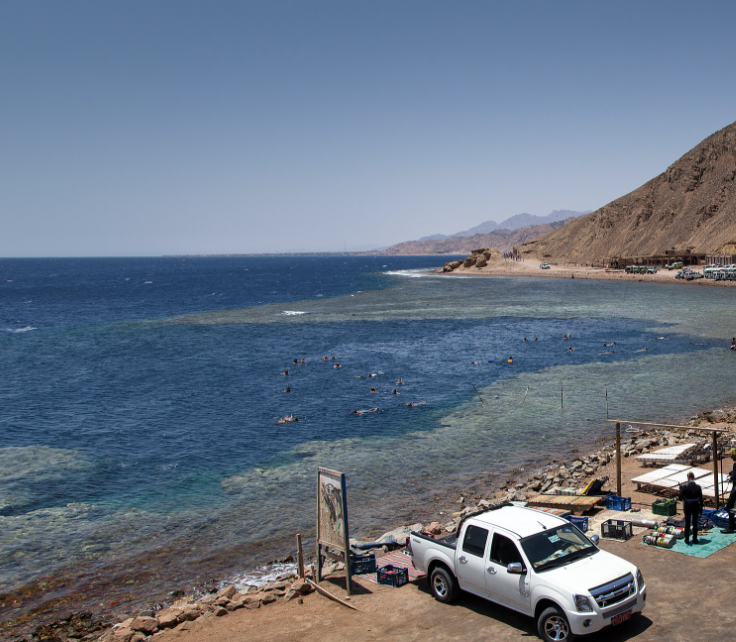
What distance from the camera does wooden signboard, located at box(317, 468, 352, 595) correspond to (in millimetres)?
12680

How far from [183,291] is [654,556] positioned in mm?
135186

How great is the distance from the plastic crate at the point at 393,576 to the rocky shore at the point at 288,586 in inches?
62.4

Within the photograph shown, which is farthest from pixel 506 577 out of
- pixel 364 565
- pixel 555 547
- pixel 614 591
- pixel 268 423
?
pixel 268 423

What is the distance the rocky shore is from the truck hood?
18.8 feet

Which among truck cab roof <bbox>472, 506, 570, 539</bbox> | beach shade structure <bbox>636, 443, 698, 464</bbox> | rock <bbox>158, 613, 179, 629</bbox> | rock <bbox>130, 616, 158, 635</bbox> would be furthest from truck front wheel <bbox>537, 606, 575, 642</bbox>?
beach shade structure <bbox>636, 443, 698, 464</bbox>

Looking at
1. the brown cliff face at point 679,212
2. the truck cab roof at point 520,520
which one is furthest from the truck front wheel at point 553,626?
the brown cliff face at point 679,212

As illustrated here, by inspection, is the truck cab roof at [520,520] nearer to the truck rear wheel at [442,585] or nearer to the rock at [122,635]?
the truck rear wheel at [442,585]

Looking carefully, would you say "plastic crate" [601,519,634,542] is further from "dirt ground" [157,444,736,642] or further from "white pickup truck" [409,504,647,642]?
"white pickup truck" [409,504,647,642]

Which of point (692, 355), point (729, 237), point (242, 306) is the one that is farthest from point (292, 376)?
point (729, 237)

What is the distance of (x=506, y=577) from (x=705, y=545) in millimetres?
5227

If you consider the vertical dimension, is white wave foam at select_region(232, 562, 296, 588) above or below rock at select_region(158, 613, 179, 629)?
below

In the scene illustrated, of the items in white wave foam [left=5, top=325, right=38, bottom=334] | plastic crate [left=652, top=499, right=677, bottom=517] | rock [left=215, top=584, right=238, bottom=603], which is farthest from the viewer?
white wave foam [left=5, top=325, right=38, bottom=334]

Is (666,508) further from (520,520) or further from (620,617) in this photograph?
(620,617)

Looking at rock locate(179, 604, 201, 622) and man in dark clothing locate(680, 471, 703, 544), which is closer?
man in dark clothing locate(680, 471, 703, 544)
